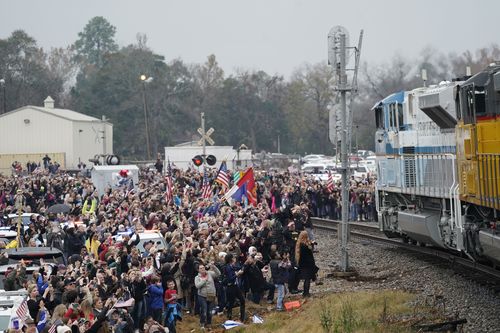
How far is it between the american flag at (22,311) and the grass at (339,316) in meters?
5.40

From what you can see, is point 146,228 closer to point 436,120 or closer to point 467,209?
point 436,120

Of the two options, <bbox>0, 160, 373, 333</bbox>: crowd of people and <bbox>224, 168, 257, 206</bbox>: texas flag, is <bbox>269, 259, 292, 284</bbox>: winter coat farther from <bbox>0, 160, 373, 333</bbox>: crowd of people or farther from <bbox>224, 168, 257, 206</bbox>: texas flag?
<bbox>224, 168, 257, 206</bbox>: texas flag

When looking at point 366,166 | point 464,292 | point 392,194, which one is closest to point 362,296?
point 464,292

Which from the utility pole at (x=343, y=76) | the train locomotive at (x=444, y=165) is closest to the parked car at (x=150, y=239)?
the utility pole at (x=343, y=76)

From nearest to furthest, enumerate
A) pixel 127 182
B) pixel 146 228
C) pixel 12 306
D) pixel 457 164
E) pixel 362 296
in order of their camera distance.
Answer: pixel 12 306 → pixel 362 296 → pixel 457 164 → pixel 146 228 → pixel 127 182

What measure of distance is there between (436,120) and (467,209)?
4744 millimetres

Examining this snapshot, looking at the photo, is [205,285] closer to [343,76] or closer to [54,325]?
[54,325]

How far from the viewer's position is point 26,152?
82.9 meters

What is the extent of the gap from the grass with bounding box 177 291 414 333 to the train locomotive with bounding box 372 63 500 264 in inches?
83.5

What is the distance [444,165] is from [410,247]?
557 centimetres

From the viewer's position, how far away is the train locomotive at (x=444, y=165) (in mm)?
19562

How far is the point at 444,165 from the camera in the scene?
2494 centimetres

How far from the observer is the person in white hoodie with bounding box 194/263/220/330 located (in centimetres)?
2112

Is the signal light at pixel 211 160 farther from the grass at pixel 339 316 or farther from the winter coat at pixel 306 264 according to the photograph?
the winter coat at pixel 306 264
